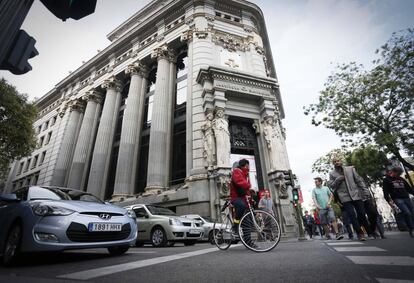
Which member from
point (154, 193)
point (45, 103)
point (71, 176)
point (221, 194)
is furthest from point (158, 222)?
point (45, 103)

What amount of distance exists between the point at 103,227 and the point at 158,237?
4169 mm

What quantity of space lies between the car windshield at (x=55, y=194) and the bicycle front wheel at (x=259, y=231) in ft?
10.5

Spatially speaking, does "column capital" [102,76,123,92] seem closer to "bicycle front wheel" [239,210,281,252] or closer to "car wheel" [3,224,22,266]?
"car wheel" [3,224,22,266]

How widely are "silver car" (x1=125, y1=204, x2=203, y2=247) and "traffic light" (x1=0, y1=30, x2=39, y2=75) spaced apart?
5.81 m

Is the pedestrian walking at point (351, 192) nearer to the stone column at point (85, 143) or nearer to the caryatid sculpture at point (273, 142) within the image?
the caryatid sculpture at point (273, 142)

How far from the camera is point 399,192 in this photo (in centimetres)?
557

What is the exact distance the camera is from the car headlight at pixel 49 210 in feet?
11.3

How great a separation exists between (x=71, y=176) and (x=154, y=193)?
1121cm

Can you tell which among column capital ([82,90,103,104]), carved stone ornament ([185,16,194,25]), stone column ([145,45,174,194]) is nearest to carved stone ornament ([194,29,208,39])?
carved stone ornament ([185,16,194,25])

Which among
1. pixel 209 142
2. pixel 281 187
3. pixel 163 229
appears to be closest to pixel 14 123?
pixel 209 142

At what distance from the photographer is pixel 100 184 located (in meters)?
18.3

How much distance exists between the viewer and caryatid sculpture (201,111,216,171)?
43.4 feet

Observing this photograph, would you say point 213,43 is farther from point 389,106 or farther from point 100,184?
point 100,184

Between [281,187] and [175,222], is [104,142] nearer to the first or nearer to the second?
[175,222]
